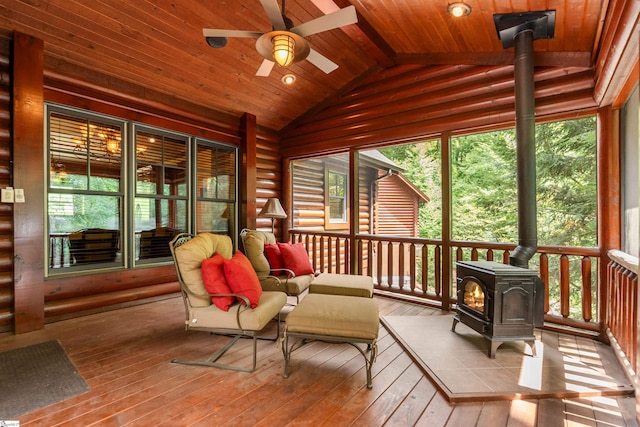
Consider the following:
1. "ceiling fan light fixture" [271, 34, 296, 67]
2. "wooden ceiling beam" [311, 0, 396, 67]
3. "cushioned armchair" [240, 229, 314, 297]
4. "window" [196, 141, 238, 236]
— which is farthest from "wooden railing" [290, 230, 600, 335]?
"ceiling fan light fixture" [271, 34, 296, 67]

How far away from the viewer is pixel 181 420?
1812mm

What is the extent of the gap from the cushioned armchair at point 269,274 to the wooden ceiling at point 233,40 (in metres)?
2.41

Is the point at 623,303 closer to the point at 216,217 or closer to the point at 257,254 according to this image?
the point at 257,254

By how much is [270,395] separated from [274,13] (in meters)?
2.75

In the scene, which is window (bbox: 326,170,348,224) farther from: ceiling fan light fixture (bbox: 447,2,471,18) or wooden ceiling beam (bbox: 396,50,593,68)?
ceiling fan light fixture (bbox: 447,2,471,18)

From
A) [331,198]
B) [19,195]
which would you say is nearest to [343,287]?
[19,195]

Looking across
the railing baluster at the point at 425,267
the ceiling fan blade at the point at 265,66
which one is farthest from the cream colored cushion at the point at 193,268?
the railing baluster at the point at 425,267

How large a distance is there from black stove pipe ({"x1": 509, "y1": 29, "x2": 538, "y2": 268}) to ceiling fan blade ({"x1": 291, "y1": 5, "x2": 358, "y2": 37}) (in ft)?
6.02

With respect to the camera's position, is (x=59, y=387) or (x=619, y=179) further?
(x=619, y=179)

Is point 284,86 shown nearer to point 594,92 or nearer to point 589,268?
point 594,92

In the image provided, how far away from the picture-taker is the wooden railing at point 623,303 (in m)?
2.28

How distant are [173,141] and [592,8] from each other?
197 inches

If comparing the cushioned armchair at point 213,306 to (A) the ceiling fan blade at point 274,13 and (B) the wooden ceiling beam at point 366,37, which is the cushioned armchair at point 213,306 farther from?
(B) the wooden ceiling beam at point 366,37

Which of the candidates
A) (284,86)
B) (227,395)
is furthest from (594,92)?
(227,395)
